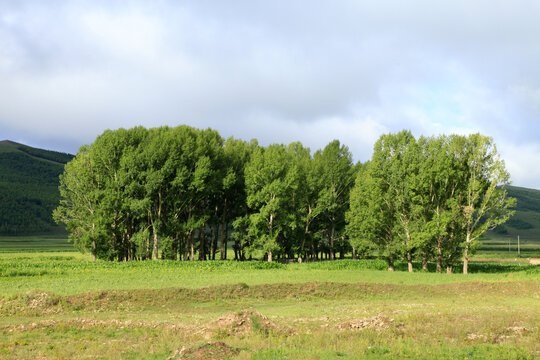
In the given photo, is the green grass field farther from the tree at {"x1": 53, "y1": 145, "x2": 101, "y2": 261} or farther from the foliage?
the foliage

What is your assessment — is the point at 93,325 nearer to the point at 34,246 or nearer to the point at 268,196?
the point at 268,196

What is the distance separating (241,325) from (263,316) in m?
1.41

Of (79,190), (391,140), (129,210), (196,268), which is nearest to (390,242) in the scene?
(391,140)

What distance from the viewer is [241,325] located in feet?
65.3

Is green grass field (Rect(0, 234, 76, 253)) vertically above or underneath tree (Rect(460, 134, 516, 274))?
underneath

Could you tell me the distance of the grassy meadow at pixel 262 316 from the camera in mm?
16172

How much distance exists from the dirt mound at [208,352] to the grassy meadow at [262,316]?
0.05 meters

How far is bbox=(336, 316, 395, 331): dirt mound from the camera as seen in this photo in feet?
64.6

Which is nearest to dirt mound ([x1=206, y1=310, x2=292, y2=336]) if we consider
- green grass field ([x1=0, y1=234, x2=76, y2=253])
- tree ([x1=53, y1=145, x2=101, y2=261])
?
tree ([x1=53, y1=145, x2=101, y2=261])

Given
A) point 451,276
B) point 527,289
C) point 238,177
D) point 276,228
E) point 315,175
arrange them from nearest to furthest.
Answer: point 527,289 → point 451,276 → point 276,228 → point 238,177 → point 315,175

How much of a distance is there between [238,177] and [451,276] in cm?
3397

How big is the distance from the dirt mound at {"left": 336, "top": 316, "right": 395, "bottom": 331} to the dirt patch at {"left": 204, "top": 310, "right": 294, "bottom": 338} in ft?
8.69

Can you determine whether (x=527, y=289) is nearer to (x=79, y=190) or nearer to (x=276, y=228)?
(x=276, y=228)

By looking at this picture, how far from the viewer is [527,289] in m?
36.1
